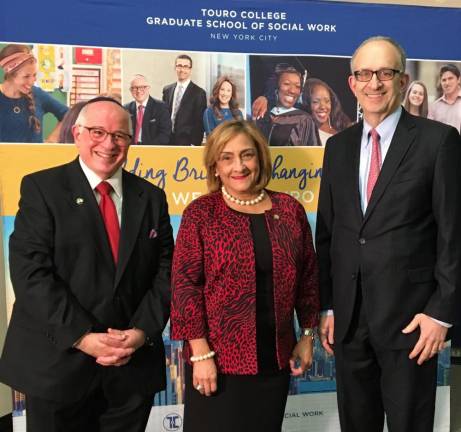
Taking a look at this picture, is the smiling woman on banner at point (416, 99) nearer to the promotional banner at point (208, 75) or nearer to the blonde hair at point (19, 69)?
the promotional banner at point (208, 75)

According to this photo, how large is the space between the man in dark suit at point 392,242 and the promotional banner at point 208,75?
839mm

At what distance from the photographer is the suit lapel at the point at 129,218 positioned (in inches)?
66.2

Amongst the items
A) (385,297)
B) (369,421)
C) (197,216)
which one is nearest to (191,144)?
(197,216)

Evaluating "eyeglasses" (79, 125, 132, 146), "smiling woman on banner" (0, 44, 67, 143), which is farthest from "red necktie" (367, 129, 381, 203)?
"smiling woman on banner" (0, 44, 67, 143)

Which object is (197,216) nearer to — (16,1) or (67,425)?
(67,425)

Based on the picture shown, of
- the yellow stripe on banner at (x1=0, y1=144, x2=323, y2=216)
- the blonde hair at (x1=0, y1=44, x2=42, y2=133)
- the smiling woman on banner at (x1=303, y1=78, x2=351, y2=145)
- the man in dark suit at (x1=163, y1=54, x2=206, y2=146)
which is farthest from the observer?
the smiling woman on banner at (x1=303, y1=78, x2=351, y2=145)

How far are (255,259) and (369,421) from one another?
85 centimetres

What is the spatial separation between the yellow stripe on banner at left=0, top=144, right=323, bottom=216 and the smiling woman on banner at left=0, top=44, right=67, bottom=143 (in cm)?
6

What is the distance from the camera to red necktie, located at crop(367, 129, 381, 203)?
178 cm

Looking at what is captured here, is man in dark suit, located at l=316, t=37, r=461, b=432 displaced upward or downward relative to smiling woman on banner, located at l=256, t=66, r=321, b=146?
downward

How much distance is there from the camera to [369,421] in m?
1.96

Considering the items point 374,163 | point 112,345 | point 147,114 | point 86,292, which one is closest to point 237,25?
point 147,114

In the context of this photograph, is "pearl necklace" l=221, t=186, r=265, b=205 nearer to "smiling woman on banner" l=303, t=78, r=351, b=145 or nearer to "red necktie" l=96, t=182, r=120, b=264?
"red necktie" l=96, t=182, r=120, b=264

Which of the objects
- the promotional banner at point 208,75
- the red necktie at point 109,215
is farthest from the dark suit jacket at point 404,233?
the promotional banner at point 208,75
